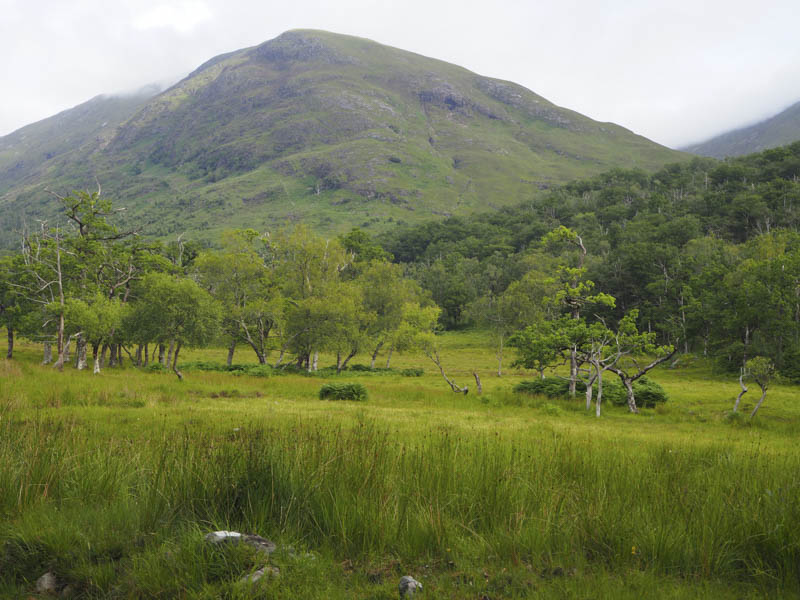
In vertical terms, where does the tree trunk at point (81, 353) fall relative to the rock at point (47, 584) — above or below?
below

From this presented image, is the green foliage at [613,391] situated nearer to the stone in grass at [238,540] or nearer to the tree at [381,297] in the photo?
the tree at [381,297]

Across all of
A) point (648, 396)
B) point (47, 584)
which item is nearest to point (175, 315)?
point (47, 584)

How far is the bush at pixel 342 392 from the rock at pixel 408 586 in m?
19.3

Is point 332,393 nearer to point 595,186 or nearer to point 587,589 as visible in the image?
point 587,589

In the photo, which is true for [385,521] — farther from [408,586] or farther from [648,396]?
[648,396]

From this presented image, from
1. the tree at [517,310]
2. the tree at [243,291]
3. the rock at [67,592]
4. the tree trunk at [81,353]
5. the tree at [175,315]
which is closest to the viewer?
the rock at [67,592]

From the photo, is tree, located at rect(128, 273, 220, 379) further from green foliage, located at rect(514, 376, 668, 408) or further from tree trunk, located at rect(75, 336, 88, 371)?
green foliage, located at rect(514, 376, 668, 408)

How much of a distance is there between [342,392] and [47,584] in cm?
1912

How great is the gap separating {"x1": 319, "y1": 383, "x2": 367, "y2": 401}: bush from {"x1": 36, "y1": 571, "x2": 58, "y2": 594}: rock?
61.9 ft

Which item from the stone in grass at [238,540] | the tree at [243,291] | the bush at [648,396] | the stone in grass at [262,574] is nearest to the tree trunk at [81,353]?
the tree at [243,291]

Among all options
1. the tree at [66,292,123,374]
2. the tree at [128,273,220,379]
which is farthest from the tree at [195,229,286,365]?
the tree at [66,292,123,374]

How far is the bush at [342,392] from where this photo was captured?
22.2 m

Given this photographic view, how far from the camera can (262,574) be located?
10.6 ft

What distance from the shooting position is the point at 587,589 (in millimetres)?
3191
